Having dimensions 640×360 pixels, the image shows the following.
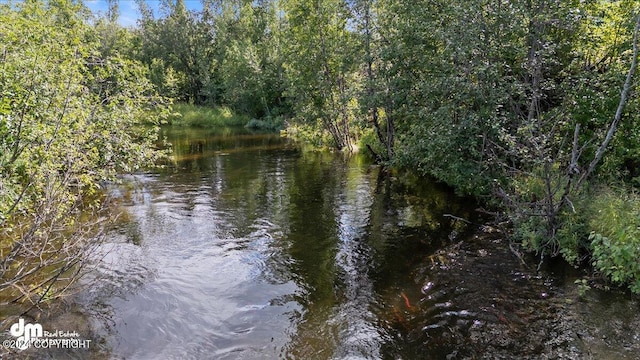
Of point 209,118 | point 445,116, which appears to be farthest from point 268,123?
point 445,116

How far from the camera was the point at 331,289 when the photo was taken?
898 cm

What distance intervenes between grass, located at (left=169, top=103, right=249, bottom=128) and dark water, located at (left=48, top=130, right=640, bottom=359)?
4022cm

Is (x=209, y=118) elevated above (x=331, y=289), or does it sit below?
above

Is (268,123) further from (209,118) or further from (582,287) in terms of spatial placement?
(582,287)

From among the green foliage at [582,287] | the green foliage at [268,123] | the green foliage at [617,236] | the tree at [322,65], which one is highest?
the tree at [322,65]

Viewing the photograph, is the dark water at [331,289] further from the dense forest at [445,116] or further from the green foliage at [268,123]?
the green foliage at [268,123]

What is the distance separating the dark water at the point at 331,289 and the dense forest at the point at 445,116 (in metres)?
1.09

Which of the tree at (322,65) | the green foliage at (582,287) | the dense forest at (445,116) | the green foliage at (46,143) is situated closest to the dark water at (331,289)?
the green foliage at (582,287)

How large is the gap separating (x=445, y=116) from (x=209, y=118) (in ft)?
Answer: 157

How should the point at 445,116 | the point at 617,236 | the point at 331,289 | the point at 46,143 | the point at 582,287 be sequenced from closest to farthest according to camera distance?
the point at 46,143, the point at 617,236, the point at 582,287, the point at 331,289, the point at 445,116

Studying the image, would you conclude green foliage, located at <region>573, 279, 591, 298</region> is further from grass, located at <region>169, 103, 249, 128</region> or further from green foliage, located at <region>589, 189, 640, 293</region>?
grass, located at <region>169, 103, 249, 128</region>

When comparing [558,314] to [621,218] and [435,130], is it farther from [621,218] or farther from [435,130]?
[435,130]

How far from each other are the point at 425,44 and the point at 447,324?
1145 cm

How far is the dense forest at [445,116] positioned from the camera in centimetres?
733
